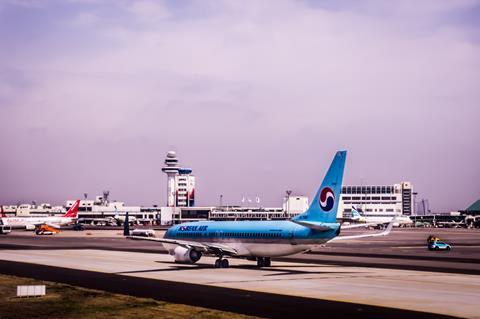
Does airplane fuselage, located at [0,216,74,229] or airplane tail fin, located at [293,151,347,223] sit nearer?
airplane tail fin, located at [293,151,347,223]

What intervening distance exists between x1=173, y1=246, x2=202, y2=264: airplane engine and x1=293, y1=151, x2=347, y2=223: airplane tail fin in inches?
550

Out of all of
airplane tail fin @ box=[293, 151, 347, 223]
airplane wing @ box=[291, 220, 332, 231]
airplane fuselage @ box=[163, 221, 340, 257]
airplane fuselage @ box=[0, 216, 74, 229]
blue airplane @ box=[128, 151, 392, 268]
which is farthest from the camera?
airplane fuselage @ box=[0, 216, 74, 229]

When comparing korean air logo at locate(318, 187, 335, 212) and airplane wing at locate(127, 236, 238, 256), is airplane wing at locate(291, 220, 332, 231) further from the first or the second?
airplane wing at locate(127, 236, 238, 256)

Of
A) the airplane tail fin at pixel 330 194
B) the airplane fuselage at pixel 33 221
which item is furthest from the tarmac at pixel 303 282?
the airplane fuselage at pixel 33 221

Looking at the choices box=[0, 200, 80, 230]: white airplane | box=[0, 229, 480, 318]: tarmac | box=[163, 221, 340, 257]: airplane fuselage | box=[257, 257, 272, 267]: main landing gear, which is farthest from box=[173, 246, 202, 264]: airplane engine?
box=[0, 200, 80, 230]: white airplane

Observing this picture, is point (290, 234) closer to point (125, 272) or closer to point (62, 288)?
point (125, 272)

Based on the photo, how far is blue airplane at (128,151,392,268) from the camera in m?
49.7

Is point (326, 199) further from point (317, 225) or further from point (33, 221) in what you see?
point (33, 221)

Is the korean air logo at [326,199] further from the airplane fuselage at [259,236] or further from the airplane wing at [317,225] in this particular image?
the airplane fuselage at [259,236]

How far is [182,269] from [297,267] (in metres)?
10.9

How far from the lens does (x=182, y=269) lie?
5647 centimetres

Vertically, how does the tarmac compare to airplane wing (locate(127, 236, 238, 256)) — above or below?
below

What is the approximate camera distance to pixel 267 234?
54.3m

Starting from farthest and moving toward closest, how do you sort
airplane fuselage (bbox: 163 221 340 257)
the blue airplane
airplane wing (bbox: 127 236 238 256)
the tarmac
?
airplane wing (bbox: 127 236 238 256) < airplane fuselage (bbox: 163 221 340 257) < the blue airplane < the tarmac
